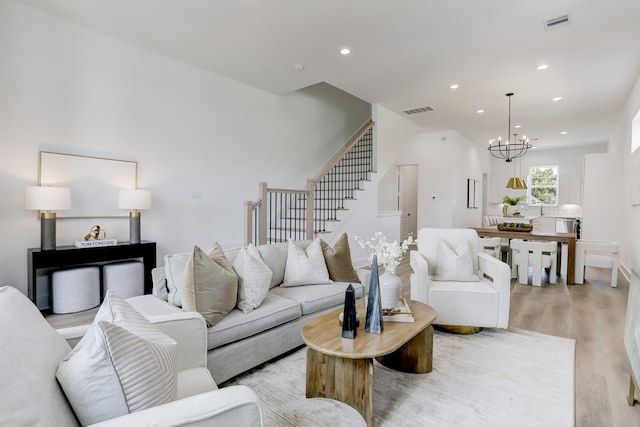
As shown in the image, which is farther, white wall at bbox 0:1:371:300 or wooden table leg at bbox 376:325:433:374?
white wall at bbox 0:1:371:300

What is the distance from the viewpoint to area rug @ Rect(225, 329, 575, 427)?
184 centimetres

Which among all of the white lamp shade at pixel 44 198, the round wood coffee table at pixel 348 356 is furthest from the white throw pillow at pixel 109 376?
the white lamp shade at pixel 44 198

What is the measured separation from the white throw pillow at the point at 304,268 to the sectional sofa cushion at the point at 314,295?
0.18ft

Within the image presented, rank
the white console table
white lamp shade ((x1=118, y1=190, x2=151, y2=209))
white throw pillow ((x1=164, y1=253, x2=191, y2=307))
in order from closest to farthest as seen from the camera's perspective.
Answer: the white console table → white throw pillow ((x1=164, y1=253, x2=191, y2=307)) → white lamp shade ((x1=118, y1=190, x2=151, y2=209))

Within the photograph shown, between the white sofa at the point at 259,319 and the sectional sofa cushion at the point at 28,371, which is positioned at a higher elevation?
the sectional sofa cushion at the point at 28,371

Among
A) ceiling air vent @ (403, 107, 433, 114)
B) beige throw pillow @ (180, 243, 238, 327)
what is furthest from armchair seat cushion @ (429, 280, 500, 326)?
ceiling air vent @ (403, 107, 433, 114)

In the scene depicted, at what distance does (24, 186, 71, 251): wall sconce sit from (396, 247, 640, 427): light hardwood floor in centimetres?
404

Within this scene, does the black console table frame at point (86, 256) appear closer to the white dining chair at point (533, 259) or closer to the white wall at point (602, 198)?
the white dining chair at point (533, 259)

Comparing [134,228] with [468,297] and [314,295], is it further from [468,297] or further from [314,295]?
[468,297]

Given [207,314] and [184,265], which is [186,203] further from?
[207,314]

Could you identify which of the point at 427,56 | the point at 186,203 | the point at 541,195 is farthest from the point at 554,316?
the point at 541,195

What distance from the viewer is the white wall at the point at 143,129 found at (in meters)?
3.47

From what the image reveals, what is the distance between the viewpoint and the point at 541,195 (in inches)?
435

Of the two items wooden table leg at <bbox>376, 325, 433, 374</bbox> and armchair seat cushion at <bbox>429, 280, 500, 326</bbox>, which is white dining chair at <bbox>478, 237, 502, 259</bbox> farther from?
wooden table leg at <bbox>376, 325, 433, 374</bbox>
